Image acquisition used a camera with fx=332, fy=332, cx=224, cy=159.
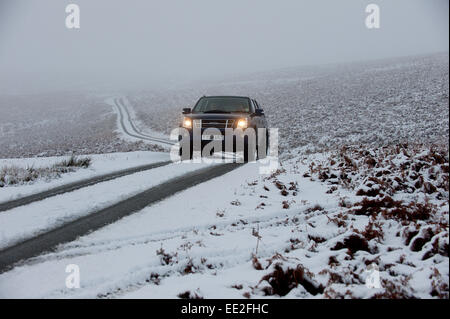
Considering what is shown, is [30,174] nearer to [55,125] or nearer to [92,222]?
[92,222]

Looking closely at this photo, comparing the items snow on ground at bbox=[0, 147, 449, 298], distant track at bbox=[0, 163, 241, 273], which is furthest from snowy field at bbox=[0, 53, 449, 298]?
distant track at bbox=[0, 163, 241, 273]

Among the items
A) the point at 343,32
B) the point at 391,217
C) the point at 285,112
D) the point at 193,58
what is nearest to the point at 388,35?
the point at 343,32

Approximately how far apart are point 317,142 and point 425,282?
599 inches

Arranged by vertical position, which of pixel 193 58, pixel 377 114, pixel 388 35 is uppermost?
pixel 388 35

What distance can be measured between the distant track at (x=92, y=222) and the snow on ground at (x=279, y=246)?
8.9 inches

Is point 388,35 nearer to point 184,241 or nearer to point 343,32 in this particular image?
point 343,32

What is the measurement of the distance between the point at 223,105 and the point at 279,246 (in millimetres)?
8026

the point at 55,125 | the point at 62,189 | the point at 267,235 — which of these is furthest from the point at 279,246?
the point at 55,125

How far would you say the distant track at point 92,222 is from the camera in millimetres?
4202

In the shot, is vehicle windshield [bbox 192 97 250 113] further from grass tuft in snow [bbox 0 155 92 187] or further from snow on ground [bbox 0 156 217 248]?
grass tuft in snow [bbox 0 155 92 187]

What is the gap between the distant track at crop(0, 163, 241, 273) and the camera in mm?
4202

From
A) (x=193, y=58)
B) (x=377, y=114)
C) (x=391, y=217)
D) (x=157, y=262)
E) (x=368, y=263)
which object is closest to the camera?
(x=368, y=263)

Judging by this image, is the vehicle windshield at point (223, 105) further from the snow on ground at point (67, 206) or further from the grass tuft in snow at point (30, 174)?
the grass tuft in snow at point (30, 174)
